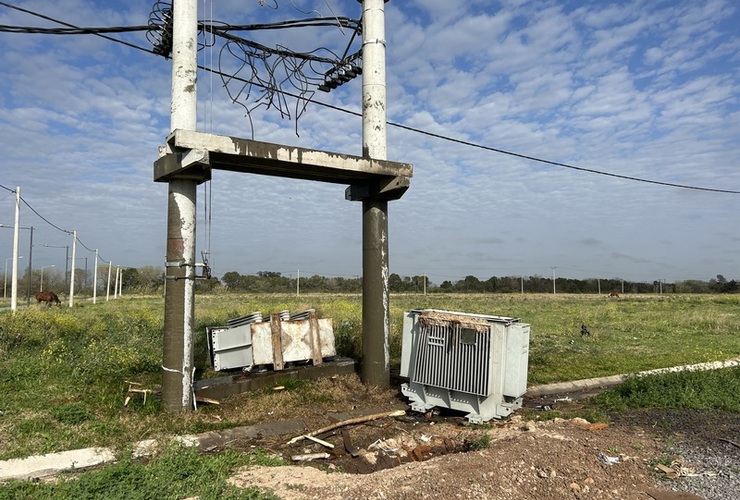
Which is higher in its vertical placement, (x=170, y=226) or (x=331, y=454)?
(x=170, y=226)

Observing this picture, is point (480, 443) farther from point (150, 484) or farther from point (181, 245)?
point (181, 245)

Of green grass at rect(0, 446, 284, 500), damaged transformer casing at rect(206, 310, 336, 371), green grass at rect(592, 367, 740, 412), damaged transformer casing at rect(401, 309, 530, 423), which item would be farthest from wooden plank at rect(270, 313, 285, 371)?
green grass at rect(592, 367, 740, 412)

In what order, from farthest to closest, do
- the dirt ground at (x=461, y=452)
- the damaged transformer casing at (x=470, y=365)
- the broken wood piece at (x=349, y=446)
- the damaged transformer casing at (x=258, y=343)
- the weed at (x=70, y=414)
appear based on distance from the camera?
the damaged transformer casing at (x=258, y=343), the damaged transformer casing at (x=470, y=365), the weed at (x=70, y=414), the broken wood piece at (x=349, y=446), the dirt ground at (x=461, y=452)

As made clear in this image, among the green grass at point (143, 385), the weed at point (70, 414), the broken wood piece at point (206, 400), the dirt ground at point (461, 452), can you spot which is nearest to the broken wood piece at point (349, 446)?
the dirt ground at point (461, 452)

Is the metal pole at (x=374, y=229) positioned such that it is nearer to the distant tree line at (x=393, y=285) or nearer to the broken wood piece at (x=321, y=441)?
the broken wood piece at (x=321, y=441)

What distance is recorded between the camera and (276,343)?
7668 mm

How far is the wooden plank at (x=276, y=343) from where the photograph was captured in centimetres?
764

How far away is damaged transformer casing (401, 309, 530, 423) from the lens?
6020 mm

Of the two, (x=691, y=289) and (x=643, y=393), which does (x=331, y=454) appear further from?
(x=691, y=289)

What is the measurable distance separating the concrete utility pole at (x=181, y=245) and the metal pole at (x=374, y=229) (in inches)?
106

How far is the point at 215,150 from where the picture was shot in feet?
20.3

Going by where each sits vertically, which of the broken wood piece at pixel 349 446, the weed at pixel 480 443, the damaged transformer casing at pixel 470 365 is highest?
the damaged transformer casing at pixel 470 365

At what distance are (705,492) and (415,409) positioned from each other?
3363 mm

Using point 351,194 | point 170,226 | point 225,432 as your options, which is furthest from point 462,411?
point 170,226
